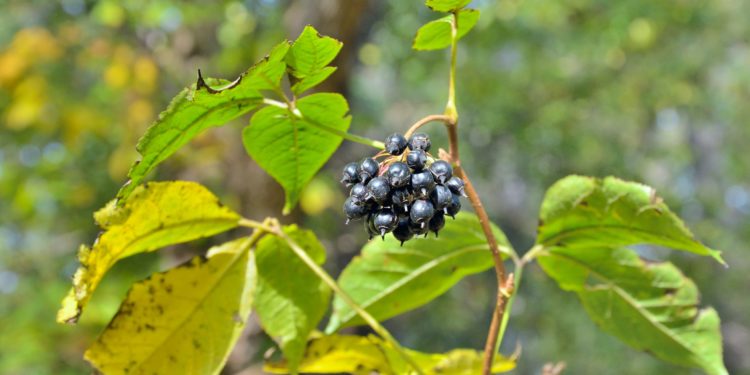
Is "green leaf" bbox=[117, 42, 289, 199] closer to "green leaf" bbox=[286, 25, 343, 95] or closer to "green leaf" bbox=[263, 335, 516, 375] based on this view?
"green leaf" bbox=[286, 25, 343, 95]

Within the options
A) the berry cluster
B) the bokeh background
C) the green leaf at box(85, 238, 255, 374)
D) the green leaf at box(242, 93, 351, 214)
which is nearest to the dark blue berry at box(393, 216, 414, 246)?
the berry cluster

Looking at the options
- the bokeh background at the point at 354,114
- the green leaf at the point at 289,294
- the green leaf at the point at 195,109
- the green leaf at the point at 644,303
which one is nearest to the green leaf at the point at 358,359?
the green leaf at the point at 289,294

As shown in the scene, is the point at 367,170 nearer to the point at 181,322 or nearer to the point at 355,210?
the point at 355,210

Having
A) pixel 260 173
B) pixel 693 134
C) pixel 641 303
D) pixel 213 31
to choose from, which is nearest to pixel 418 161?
pixel 641 303

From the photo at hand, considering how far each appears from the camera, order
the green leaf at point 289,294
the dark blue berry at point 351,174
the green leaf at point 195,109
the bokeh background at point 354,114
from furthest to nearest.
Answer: the bokeh background at point 354,114
the green leaf at point 289,294
the dark blue berry at point 351,174
the green leaf at point 195,109

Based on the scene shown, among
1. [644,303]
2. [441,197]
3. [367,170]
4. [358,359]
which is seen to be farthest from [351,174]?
[644,303]

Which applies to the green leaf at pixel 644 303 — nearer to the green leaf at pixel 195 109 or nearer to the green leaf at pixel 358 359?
the green leaf at pixel 358 359
